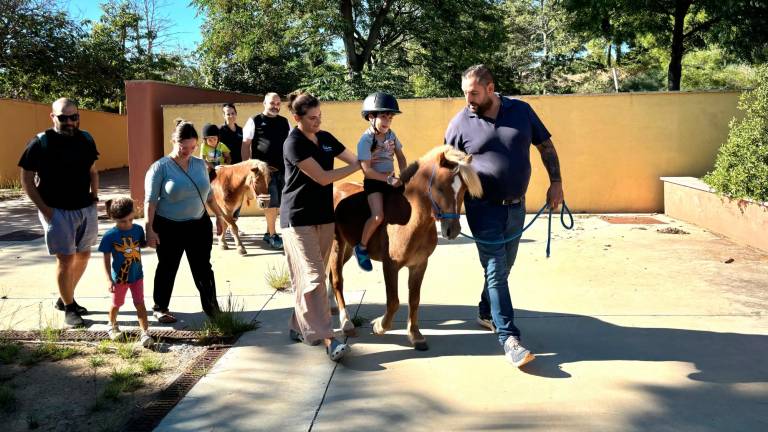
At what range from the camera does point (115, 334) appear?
470cm

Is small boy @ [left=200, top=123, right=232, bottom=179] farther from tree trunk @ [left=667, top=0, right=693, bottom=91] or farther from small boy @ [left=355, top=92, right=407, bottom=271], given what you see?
tree trunk @ [left=667, top=0, right=693, bottom=91]

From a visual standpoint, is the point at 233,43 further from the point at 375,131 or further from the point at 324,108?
the point at 375,131

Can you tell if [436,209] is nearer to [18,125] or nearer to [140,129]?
[140,129]

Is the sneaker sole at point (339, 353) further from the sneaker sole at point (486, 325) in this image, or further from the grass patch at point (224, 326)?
the sneaker sole at point (486, 325)

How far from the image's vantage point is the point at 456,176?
399cm

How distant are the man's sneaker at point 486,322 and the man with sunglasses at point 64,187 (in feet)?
11.1

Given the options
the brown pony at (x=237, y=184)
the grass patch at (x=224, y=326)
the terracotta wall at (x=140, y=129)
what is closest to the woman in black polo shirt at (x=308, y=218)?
the grass patch at (x=224, y=326)

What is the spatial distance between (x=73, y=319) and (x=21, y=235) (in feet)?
18.7

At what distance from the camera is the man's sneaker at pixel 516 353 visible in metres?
3.95

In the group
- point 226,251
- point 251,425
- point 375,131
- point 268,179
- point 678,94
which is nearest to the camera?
point 251,425

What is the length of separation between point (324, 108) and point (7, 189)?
11164 millimetres

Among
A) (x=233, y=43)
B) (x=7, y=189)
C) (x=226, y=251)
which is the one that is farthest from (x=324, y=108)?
(x=233, y=43)

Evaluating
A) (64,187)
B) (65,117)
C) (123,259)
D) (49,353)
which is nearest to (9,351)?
(49,353)

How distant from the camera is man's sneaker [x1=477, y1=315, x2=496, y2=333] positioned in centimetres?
486
